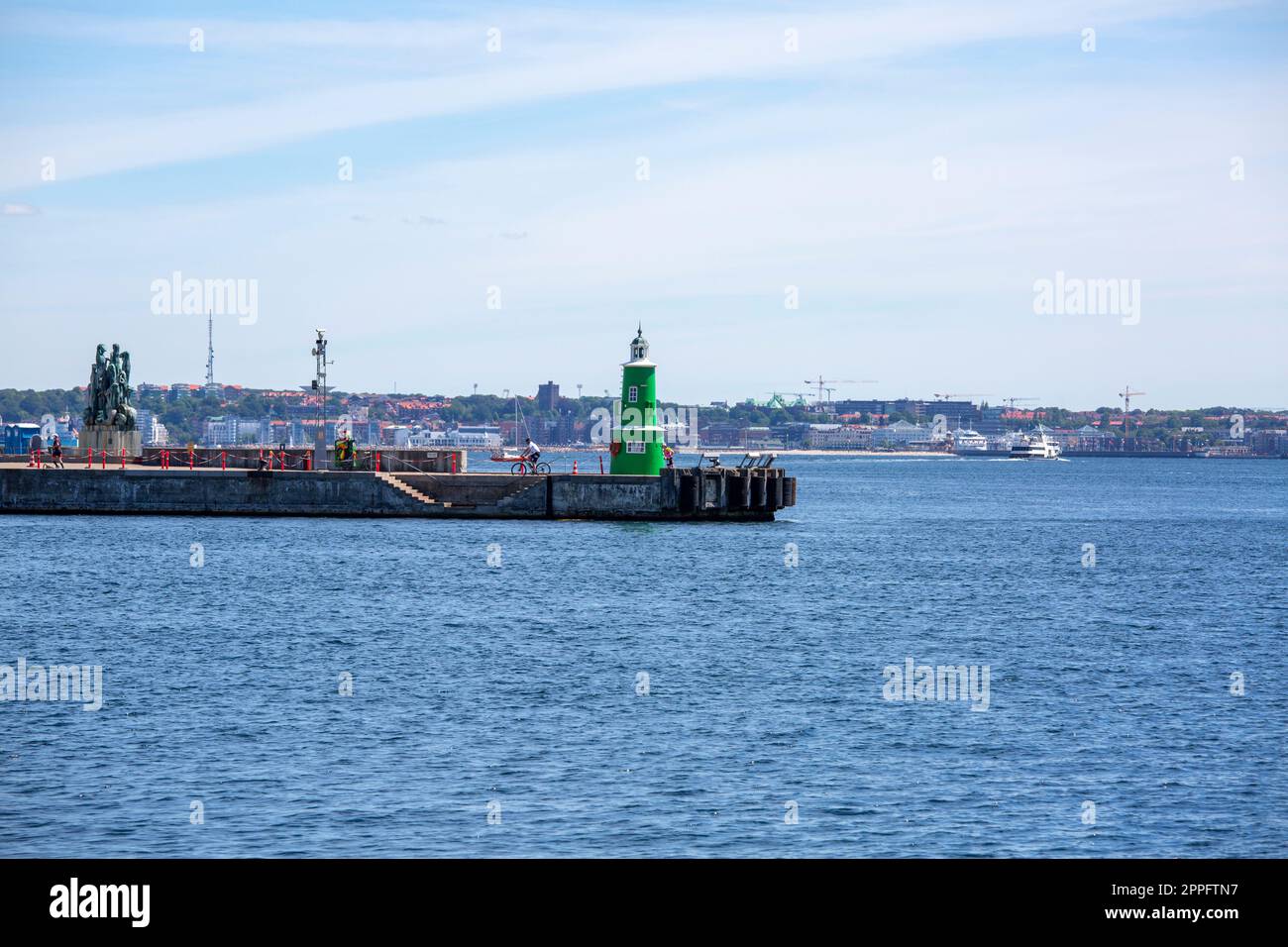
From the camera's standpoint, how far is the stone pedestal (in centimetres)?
8094

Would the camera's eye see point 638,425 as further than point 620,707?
Yes

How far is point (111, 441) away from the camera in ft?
266

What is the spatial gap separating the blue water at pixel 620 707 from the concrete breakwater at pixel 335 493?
23.7ft

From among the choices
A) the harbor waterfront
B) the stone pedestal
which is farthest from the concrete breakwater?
the stone pedestal

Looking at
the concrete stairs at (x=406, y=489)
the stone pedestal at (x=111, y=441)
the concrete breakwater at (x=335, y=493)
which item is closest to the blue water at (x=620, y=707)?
the concrete breakwater at (x=335, y=493)

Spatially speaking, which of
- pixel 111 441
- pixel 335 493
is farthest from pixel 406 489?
pixel 111 441

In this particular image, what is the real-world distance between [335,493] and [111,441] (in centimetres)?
1593

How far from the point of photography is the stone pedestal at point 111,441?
80938mm

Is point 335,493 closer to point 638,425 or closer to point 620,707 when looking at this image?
point 638,425

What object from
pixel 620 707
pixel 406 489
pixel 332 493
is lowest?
pixel 620 707

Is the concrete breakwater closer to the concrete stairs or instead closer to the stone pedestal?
the concrete stairs

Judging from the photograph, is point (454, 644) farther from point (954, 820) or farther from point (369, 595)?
point (954, 820)
